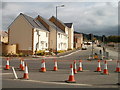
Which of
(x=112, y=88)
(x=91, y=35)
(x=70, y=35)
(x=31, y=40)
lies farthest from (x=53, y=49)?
(x=112, y=88)

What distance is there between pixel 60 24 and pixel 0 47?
1257 inches

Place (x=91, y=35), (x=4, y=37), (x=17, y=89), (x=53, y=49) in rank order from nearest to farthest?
(x=17, y=89), (x=91, y=35), (x=53, y=49), (x=4, y=37)

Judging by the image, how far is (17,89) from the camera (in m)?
9.49

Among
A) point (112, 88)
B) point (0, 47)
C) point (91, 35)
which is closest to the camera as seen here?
point (112, 88)

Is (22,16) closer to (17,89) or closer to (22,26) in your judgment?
(22,26)

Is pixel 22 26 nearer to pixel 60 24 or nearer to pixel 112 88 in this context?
pixel 60 24

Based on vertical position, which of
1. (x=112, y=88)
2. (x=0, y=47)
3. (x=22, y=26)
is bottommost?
(x=112, y=88)

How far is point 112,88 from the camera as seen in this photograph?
10.2 m

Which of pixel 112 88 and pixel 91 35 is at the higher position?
pixel 91 35

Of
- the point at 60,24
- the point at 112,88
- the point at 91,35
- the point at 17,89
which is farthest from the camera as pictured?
the point at 60,24

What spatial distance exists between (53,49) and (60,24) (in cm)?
1627

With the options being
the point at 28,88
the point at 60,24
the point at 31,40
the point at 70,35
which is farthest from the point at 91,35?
the point at 70,35

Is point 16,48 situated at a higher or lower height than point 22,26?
lower

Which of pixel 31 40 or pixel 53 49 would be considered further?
pixel 53 49
